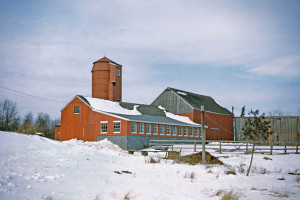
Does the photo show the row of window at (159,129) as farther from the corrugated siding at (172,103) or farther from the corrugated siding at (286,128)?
the corrugated siding at (286,128)

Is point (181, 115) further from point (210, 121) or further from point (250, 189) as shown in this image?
point (250, 189)

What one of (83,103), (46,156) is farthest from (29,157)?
(83,103)

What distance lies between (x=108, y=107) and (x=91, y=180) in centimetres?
2776

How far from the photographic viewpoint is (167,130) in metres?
38.6

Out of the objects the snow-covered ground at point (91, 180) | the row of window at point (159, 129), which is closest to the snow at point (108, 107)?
the row of window at point (159, 129)

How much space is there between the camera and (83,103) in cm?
3625

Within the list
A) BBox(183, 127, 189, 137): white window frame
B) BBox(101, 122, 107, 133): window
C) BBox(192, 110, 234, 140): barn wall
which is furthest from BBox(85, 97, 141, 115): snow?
BBox(192, 110, 234, 140): barn wall

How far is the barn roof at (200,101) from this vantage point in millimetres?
47856

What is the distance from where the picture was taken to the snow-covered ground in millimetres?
8414

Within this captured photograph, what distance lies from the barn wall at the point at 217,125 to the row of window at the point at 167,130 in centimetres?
306

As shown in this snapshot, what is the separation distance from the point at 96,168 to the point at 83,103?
976 inches

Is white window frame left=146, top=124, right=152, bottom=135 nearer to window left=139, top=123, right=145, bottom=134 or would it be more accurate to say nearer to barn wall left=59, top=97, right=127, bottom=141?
window left=139, top=123, right=145, bottom=134

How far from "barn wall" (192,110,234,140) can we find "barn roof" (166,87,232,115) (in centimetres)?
88

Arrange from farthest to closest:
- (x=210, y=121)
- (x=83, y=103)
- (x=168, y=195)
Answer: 1. (x=210, y=121)
2. (x=83, y=103)
3. (x=168, y=195)
